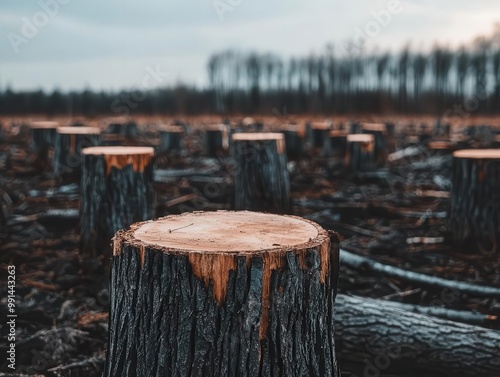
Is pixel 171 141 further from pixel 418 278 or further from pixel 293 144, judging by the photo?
pixel 418 278

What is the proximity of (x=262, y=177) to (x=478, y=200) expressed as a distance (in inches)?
78.8

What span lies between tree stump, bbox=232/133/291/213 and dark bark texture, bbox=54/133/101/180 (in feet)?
11.1

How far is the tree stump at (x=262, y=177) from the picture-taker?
17.1 ft

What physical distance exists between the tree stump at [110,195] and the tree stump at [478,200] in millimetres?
2814

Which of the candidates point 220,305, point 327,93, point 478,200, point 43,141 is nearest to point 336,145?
point 43,141

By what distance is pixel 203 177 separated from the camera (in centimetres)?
843

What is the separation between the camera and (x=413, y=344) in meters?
2.61

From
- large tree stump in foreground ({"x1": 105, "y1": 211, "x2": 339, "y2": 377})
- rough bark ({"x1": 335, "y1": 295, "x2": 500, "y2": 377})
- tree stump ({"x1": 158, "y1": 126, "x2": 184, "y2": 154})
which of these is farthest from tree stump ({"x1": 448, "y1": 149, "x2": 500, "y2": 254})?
tree stump ({"x1": 158, "y1": 126, "x2": 184, "y2": 154})

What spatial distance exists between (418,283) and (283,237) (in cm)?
227

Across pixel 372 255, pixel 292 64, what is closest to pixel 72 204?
pixel 372 255

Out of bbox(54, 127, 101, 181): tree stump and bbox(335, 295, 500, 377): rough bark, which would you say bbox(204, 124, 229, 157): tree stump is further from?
bbox(335, 295, 500, 377): rough bark

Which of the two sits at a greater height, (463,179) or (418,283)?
(463,179)

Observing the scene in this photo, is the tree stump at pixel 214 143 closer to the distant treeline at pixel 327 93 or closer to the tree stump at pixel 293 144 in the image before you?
the tree stump at pixel 293 144

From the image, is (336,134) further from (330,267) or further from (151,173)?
(330,267)
